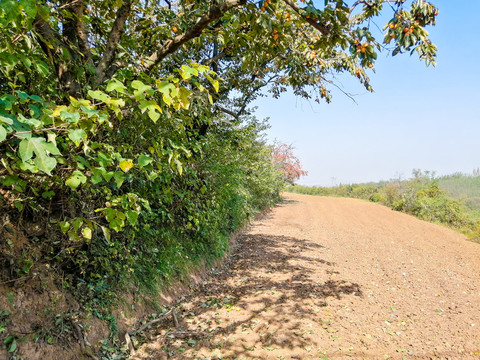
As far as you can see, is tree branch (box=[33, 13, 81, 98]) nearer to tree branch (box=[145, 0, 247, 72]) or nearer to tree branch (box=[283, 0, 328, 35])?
tree branch (box=[145, 0, 247, 72])

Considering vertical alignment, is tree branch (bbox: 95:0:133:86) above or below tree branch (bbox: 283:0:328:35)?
below

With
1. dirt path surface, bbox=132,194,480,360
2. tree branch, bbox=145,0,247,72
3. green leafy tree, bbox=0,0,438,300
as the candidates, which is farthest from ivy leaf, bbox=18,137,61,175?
dirt path surface, bbox=132,194,480,360

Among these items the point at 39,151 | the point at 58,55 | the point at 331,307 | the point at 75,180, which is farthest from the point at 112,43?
the point at 331,307

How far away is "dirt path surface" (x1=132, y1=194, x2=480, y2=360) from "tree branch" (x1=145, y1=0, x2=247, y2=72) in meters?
3.14

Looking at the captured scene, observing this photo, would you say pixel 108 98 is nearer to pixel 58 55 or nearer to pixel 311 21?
pixel 58 55

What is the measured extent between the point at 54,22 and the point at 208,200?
3.58m

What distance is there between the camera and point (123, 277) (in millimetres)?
3531

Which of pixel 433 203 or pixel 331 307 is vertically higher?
pixel 433 203

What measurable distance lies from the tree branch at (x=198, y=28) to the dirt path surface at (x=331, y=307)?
3141mm

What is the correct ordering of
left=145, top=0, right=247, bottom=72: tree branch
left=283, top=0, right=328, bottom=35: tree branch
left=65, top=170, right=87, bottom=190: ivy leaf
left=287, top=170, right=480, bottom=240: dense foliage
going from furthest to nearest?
left=287, top=170, right=480, bottom=240: dense foliage → left=283, top=0, right=328, bottom=35: tree branch → left=145, top=0, right=247, bottom=72: tree branch → left=65, top=170, right=87, bottom=190: ivy leaf

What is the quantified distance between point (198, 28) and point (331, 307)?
13.1ft

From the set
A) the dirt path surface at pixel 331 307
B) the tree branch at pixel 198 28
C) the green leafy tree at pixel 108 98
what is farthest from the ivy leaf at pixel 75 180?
the dirt path surface at pixel 331 307

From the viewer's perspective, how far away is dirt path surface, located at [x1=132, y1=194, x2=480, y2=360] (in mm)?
3096

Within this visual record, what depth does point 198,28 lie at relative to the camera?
2.64 meters
